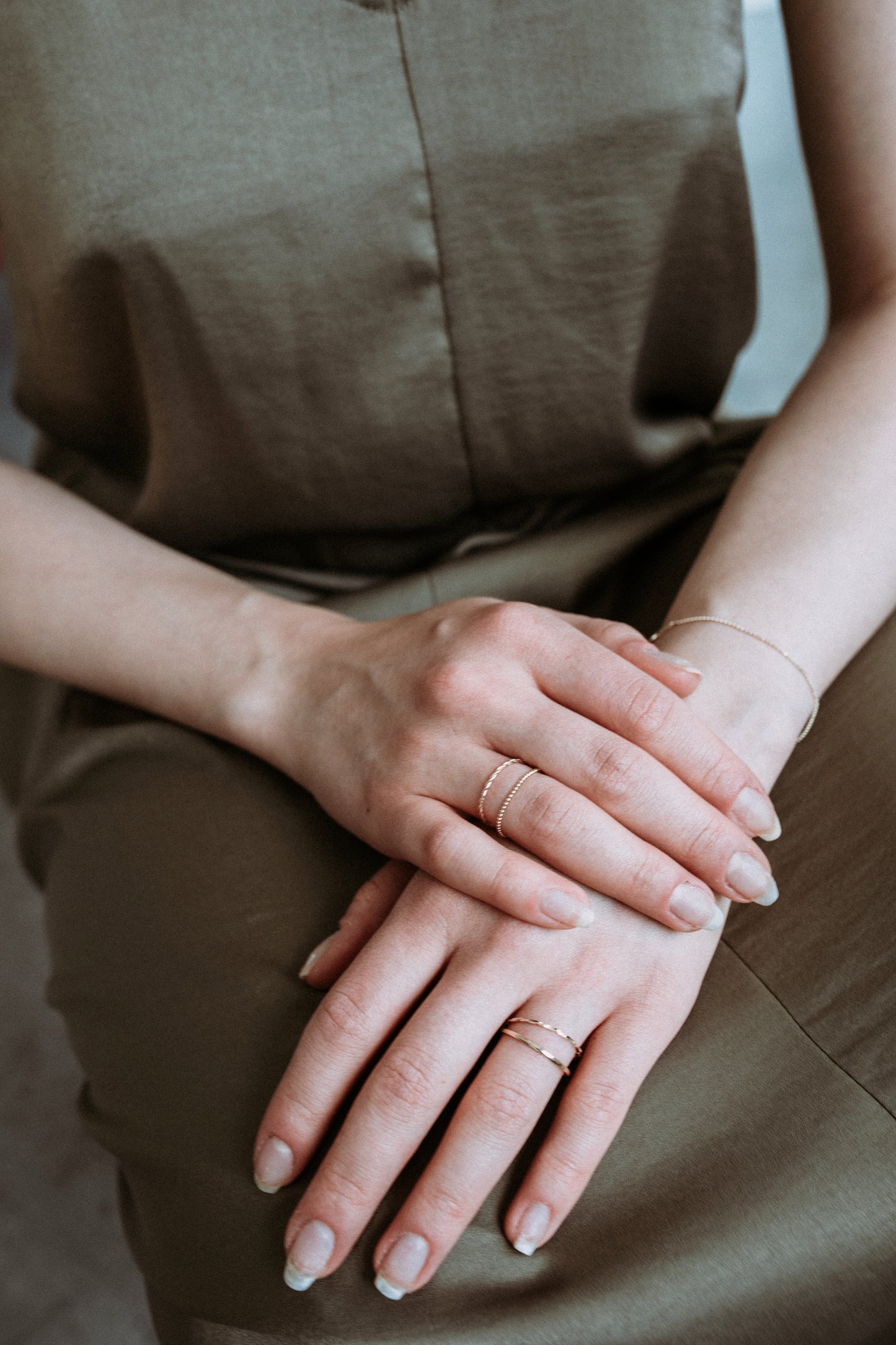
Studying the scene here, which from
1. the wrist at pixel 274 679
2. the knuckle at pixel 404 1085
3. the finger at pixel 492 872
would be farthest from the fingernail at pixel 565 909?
the wrist at pixel 274 679

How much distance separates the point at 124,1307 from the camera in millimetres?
1052

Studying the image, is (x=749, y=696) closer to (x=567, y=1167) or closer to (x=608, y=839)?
(x=608, y=839)

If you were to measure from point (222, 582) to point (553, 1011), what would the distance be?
0.40m

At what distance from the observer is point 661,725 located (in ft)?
1.91

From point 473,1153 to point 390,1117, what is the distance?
0.05 meters

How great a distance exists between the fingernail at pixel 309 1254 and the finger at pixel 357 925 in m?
0.14

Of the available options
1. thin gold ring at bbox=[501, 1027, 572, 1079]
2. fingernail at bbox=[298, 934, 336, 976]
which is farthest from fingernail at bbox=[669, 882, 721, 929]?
fingernail at bbox=[298, 934, 336, 976]

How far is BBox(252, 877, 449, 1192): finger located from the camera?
1.73ft

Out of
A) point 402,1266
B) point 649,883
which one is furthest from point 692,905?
point 402,1266

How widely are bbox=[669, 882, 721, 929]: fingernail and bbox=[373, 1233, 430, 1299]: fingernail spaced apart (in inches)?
8.4

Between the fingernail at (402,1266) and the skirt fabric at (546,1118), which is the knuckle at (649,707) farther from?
the fingernail at (402,1266)

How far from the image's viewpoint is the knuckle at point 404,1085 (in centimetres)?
52

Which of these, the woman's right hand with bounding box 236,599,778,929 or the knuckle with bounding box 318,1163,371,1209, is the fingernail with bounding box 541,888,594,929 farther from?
the knuckle with bounding box 318,1163,371,1209

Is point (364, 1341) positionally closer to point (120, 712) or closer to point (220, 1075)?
point (220, 1075)
